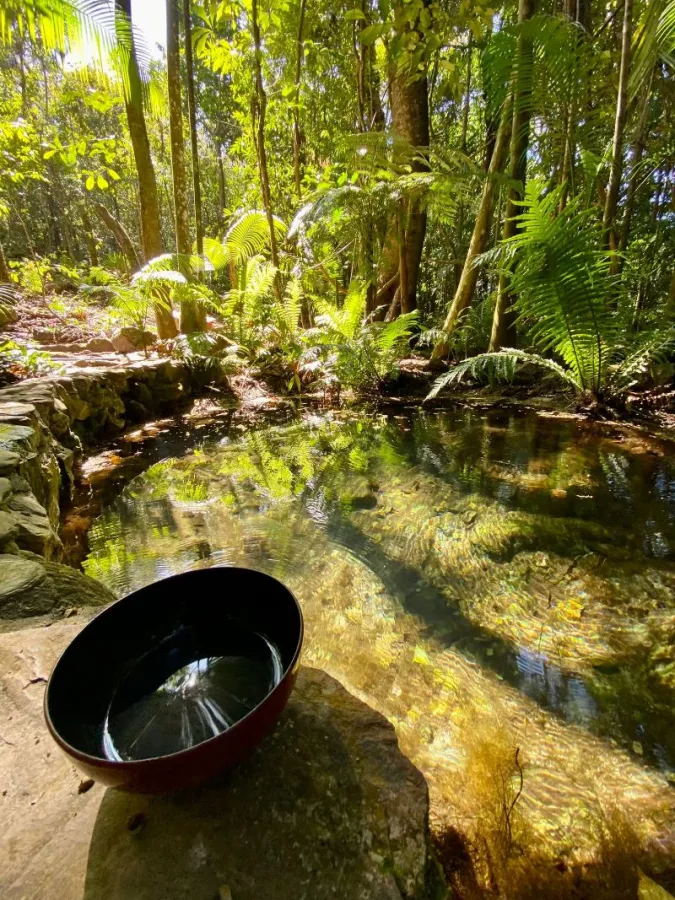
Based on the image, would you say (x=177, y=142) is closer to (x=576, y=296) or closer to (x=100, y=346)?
(x=100, y=346)

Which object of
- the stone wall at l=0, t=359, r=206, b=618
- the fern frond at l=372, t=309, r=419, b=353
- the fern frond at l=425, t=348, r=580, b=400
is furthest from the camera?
the fern frond at l=372, t=309, r=419, b=353

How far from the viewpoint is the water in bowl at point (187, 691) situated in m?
0.71

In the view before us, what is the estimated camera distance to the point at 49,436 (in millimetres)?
2771

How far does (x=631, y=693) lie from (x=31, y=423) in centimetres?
320

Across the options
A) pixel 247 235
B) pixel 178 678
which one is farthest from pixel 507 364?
pixel 247 235

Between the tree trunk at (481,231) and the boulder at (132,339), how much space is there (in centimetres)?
458

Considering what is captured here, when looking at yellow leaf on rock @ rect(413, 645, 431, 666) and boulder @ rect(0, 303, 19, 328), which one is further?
boulder @ rect(0, 303, 19, 328)

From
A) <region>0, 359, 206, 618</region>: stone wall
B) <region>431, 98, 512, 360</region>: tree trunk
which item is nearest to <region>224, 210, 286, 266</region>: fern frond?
<region>0, 359, 206, 618</region>: stone wall

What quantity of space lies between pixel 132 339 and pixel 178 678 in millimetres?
6863

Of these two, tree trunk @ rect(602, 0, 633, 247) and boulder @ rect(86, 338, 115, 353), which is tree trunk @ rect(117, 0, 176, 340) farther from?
tree trunk @ rect(602, 0, 633, 247)

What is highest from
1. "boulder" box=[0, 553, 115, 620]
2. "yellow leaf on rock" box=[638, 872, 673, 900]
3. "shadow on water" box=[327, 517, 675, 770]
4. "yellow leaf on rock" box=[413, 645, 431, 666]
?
"boulder" box=[0, 553, 115, 620]

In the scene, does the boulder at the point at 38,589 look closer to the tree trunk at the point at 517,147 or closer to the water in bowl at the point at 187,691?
the water in bowl at the point at 187,691

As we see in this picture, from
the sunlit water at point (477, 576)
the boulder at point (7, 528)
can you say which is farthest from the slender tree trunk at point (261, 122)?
the boulder at point (7, 528)

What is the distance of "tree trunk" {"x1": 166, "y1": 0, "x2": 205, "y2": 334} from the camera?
495cm
